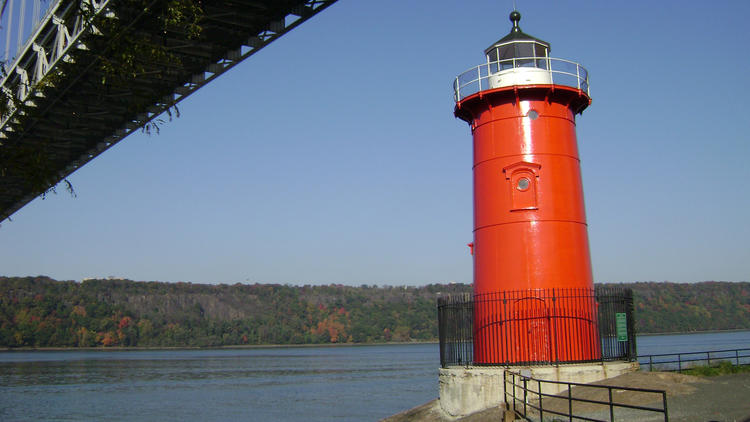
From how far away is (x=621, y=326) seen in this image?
15.1 meters

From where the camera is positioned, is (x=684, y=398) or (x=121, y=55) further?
(x=684, y=398)

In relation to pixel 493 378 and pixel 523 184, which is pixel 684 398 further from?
pixel 523 184

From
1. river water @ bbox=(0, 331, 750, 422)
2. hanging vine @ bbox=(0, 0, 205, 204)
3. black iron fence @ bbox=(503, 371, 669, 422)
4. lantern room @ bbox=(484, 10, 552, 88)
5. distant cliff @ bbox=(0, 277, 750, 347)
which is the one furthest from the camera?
distant cliff @ bbox=(0, 277, 750, 347)

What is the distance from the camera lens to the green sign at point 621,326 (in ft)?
49.5

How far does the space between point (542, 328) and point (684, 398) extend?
3.20 meters

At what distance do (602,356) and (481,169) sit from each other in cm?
456

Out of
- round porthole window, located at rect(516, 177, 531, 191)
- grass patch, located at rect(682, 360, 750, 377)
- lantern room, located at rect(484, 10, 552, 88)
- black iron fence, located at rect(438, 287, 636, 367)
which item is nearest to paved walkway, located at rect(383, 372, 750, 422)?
grass patch, located at rect(682, 360, 750, 377)

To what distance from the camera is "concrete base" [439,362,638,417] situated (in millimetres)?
13797

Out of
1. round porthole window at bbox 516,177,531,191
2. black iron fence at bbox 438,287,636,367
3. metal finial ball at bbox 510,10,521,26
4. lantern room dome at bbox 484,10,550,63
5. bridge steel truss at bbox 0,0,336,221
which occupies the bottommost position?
black iron fence at bbox 438,287,636,367

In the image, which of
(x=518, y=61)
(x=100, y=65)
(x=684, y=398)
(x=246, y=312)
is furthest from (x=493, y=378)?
(x=246, y=312)

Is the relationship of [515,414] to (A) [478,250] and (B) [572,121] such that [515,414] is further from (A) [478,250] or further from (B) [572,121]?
(B) [572,121]

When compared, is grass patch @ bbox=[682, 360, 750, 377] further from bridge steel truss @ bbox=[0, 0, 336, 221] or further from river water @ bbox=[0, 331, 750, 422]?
river water @ bbox=[0, 331, 750, 422]

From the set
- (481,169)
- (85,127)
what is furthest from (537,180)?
(85,127)

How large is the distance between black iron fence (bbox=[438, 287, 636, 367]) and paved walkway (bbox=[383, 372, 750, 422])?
1.24 meters
